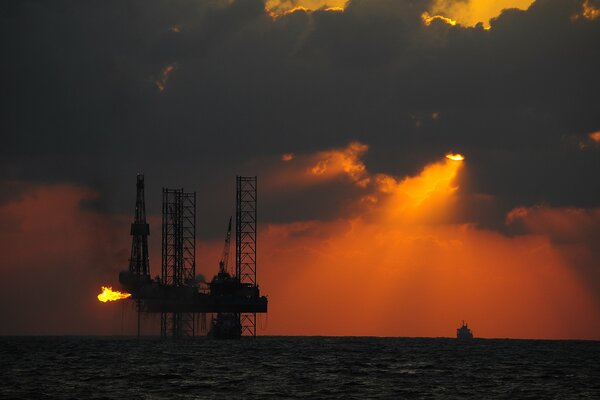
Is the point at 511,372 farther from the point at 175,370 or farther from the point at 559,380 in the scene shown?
the point at 175,370

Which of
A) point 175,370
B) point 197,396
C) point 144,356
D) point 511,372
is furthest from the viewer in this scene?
point 144,356

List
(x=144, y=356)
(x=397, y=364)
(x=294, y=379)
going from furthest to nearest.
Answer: (x=144, y=356) → (x=397, y=364) → (x=294, y=379)

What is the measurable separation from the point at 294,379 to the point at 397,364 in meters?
37.0

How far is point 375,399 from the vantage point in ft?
286

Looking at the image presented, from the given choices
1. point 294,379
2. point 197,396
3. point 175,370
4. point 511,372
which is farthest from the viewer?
point 511,372

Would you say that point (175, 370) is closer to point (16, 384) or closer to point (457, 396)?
point (16, 384)

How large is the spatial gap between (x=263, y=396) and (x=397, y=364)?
54929mm

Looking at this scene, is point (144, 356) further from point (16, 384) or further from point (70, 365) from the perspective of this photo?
point (16, 384)

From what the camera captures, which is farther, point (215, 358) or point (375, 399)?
point (215, 358)

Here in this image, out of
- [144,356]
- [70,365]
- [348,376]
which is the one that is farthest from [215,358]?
[348,376]

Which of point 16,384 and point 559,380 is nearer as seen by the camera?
point 16,384

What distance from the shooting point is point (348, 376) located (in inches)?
4414

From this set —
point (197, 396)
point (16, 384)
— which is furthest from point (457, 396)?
point (16, 384)

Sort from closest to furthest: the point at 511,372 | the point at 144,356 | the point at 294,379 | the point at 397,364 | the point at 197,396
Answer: the point at 197,396
the point at 294,379
the point at 511,372
the point at 397,364
the point at 144,356
